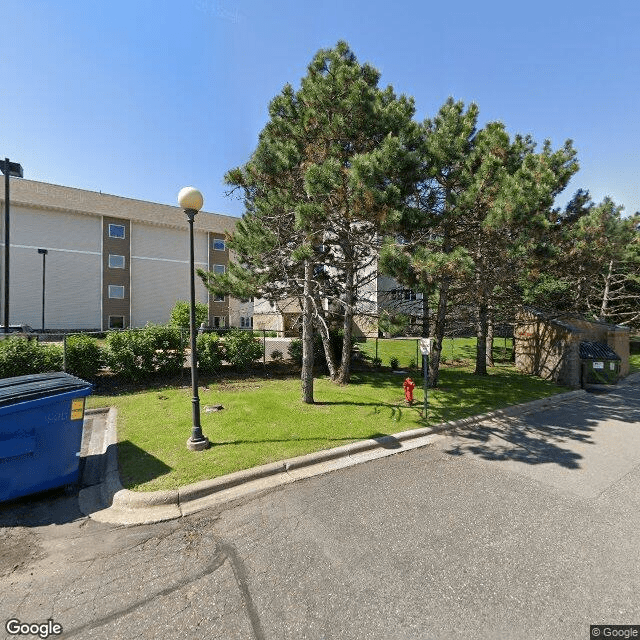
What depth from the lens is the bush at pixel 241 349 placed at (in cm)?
1226

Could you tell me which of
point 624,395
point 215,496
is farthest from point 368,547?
point 624,395

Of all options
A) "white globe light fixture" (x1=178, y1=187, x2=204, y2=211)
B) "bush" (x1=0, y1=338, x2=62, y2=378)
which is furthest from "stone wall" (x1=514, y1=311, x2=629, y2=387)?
"bush" (x1=0, y1=338, x2=62, y2=378)

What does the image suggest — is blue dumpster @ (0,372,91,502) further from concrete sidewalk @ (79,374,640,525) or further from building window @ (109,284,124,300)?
building window @ (109,284,124,300)

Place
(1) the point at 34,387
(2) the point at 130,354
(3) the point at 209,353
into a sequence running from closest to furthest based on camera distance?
(1) the point at 34,387
(2) the point at 130,354
(3) the point at 209,353

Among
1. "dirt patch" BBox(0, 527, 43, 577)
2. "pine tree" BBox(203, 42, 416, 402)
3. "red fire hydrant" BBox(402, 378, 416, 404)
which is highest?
"pine tree" BBox(203, 42, 416, 402)

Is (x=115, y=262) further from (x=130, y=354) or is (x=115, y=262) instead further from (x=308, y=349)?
(x=308, y=349)

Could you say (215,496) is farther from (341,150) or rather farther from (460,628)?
(341,150)

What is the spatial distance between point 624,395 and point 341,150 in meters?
12.4

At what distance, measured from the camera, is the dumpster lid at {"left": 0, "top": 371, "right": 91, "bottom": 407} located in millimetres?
4164

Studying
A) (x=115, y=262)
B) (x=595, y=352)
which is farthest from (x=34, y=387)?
(x=115, y=262)

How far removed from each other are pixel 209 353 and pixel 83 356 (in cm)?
368

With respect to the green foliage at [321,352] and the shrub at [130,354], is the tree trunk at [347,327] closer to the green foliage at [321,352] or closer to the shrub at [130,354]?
the green foliage at [321,352]

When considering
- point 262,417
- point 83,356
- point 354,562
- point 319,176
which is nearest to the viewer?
point 354,562

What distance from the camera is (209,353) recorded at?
11.7 metres
